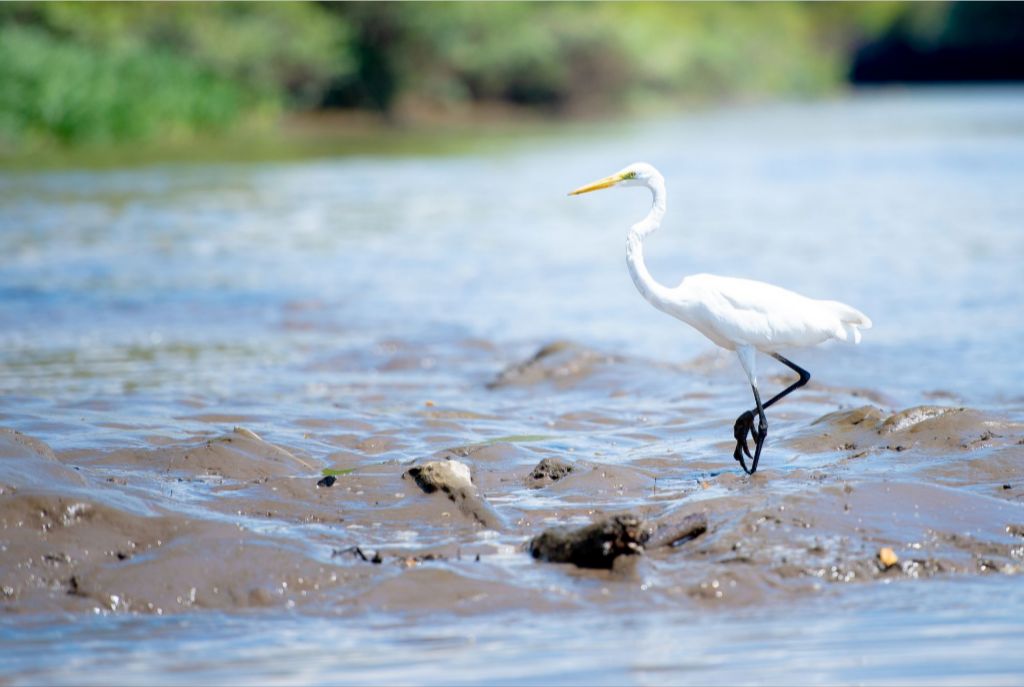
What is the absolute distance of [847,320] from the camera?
6750 mm

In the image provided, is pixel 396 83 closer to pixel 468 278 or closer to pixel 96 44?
pixel 96 44

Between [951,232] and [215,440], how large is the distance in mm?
12405

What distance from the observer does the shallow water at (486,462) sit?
4.69m

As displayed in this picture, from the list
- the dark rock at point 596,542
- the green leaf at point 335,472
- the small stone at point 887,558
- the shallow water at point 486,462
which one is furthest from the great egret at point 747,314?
the green leaf at point 335,472

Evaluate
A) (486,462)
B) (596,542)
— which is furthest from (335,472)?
(596,542)

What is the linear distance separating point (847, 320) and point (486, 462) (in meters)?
1.86

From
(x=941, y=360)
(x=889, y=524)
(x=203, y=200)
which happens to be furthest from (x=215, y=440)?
(x=203, y=200)

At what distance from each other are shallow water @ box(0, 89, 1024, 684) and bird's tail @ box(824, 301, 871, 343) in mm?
549

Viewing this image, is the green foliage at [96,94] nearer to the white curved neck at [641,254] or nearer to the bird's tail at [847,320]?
the white curved neck at [641,254]

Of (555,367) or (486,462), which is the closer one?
(486,462)

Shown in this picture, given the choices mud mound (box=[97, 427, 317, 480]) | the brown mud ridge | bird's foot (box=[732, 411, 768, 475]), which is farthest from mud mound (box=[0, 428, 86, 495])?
bird's foot (box=[732, 411, 768, 475])

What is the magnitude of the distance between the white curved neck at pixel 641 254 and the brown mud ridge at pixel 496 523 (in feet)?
2.70

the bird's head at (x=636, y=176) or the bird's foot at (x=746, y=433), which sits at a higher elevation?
the bird's head at (x=636, y=176)

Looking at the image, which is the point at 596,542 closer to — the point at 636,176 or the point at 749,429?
→ the point at 749,429
